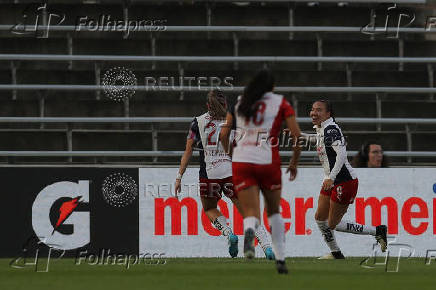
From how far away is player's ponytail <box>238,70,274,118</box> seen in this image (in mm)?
9477

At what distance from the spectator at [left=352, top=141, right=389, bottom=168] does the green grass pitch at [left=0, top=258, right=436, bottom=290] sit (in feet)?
11.5

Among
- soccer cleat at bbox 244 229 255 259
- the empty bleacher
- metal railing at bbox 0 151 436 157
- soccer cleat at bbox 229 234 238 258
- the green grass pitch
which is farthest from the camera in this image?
the empty bleacher

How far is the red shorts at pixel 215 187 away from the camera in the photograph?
13023mm

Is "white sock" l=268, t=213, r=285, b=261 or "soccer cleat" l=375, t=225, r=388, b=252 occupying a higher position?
"white sock" l=268, t=213, r=285, b=261

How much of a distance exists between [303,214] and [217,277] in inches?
228

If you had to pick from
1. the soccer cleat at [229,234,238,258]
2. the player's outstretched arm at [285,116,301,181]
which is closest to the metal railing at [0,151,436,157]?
the soccer cleat at [229,234,238,258]

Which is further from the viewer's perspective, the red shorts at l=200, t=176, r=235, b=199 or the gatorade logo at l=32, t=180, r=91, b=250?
the gatorade logo at l=32, t=180, r=91, b=250

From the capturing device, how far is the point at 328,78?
18641 mm

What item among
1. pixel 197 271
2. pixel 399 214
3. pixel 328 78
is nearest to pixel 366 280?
pixel 197 271

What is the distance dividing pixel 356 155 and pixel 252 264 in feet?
14.3

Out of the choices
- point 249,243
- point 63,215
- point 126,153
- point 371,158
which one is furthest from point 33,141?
point 249,243

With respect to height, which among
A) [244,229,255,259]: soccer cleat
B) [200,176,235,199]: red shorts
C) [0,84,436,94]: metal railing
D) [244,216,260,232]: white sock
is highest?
[0,84,436,94]: metal railing

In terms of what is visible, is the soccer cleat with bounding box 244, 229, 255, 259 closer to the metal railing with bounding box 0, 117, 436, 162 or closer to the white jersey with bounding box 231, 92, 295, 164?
the white jersey with bounding box 231, 92, 295, 164

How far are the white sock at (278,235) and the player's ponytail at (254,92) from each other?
41.8 inches
